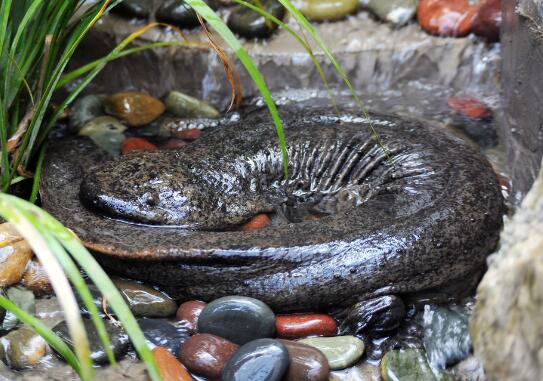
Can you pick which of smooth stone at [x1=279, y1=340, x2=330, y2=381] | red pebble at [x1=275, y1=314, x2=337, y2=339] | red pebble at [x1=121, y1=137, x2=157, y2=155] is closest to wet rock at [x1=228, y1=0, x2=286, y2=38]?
red pebble at [x1=121, y1=137, x2=157, y2=155]

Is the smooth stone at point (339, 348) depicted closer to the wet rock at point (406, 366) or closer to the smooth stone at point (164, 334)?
the wet rock at point (406, 366)

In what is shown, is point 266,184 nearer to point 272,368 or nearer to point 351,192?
point 351,192

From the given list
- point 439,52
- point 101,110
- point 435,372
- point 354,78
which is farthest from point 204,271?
point 439,52

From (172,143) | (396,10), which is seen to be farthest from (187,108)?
(396,10)

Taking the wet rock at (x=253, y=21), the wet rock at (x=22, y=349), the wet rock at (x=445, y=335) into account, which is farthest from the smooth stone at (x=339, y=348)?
the wet rock at (x=253, y=21)

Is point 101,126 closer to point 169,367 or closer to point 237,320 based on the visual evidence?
point 237,320

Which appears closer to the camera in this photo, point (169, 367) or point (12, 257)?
point (169, 367)
